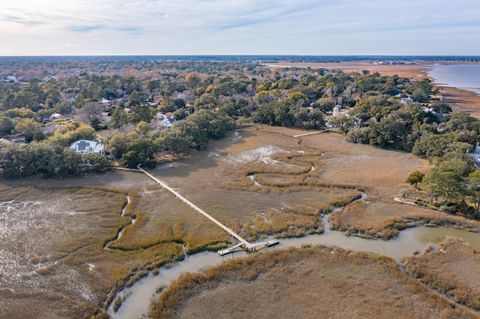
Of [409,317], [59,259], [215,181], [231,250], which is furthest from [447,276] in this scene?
[59,259]

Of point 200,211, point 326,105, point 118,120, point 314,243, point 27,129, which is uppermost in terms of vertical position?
point 326,105

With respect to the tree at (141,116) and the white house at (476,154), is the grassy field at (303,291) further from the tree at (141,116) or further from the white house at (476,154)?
the tree at (141,116)

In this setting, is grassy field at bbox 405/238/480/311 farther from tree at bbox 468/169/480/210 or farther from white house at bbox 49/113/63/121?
white house at bbox 49/113/63/121

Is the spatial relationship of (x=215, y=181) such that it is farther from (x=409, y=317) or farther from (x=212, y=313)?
(x=409, y=317)

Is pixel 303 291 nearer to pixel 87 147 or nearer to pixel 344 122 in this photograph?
pixel 87 147

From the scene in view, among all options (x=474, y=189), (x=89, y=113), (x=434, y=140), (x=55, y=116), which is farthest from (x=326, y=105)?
(x=55, y=116)

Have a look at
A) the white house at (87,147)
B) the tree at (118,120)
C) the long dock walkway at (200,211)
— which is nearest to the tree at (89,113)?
the tree at (118,120)
